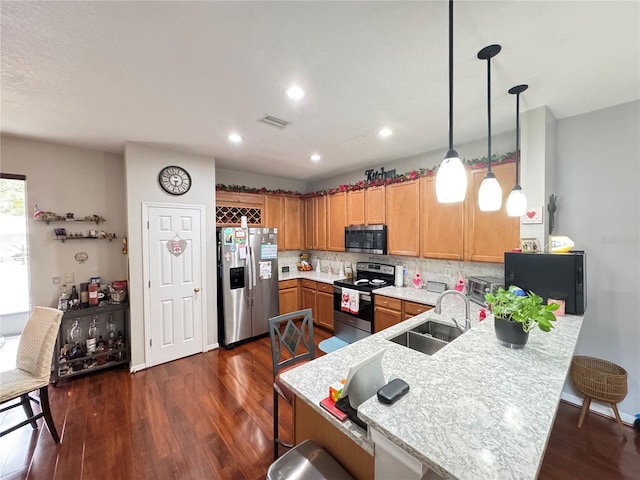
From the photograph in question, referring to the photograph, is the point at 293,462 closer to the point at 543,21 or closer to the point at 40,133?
the point at 543,21

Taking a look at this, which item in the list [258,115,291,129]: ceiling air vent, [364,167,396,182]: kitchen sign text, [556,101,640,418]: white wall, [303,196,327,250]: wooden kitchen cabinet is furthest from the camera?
[303,196,327,250]: wooden kitchen cabinet

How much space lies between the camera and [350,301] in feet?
11.9

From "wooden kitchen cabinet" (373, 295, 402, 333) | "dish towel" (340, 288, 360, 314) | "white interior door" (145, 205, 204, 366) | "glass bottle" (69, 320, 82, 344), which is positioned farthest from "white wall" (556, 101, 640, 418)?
"glass bottle" (69, 320, 82, 344)

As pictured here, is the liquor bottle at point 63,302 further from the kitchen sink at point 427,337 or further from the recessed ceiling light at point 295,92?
the kitchen sink at point 427,337

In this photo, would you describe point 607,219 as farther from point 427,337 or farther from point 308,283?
point 308,283

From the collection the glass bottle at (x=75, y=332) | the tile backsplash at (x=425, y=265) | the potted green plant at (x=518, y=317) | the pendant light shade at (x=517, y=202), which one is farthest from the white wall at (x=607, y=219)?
the glass bottle at (x=75, y=332)

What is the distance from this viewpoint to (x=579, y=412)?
2330 mm

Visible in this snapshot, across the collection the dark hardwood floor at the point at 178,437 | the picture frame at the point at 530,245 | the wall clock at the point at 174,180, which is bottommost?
the dark hardwood floor at the point at 178,437

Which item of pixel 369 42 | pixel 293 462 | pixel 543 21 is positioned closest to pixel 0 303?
pixel 293 462

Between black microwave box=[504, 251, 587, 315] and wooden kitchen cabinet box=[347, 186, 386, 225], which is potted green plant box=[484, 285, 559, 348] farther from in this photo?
wooden kitchen cabinet box=[347, 186, 386, 225]

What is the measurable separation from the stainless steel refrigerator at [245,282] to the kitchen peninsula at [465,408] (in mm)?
2507

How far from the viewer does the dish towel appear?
3555 mm

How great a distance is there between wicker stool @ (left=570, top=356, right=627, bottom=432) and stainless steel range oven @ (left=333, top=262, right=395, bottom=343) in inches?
77.2

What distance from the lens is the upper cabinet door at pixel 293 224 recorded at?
15.6 feet
